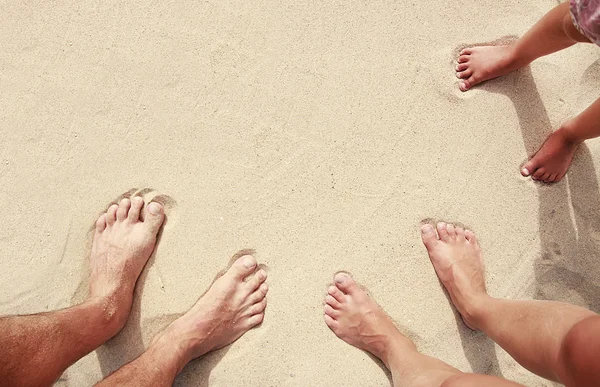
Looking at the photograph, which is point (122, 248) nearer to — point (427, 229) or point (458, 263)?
point (427, 229)

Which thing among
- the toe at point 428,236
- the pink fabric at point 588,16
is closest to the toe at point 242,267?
the toe at point 428,236

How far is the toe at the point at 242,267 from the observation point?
80.0 inches

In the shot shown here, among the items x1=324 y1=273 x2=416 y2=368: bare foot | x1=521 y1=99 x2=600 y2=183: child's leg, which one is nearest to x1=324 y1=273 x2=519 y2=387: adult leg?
x1=324 y1=273 x2=416 y2=368: bare foot

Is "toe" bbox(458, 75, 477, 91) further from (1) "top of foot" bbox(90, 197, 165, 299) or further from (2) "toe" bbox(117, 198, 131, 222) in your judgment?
(2) "toe" bbox(117, 198, 131, 222)

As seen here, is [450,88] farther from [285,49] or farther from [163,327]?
[163,327]

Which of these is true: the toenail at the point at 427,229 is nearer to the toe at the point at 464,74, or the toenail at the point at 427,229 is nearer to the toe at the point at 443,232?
the toe at the point at 443,232

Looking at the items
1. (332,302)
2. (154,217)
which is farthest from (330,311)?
(154,217)

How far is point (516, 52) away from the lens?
199 cm

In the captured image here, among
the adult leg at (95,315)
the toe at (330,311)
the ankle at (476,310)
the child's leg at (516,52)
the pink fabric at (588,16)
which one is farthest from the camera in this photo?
the toe at (330,311)

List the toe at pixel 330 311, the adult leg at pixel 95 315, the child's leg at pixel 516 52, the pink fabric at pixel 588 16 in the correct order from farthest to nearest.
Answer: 1. the toe at pixel 330 311
2. the child's leg at pixel 516 52
3. the adult leg at pixel 95 315
4. the pink fabric at pixel 588 16

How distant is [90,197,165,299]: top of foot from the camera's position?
1983 mm

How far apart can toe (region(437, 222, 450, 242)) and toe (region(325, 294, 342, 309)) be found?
0.54m

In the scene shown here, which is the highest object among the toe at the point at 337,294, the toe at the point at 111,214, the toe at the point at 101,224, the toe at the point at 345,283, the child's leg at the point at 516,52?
the child's leg at the point at 516,52

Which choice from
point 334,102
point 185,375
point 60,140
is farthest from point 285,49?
point 185,375
